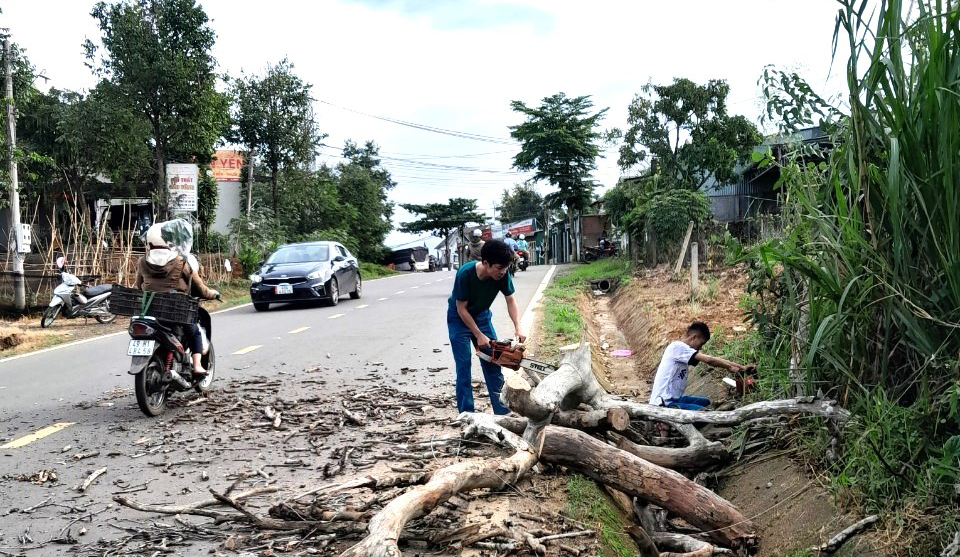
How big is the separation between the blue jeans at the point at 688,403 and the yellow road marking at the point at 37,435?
5.20m

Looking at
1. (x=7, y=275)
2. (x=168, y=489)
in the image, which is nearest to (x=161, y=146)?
(x=7, y=275)

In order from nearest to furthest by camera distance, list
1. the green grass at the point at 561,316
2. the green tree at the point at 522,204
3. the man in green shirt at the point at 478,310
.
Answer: the man in green shirt at the point at 478,310
the green grass at the point at 561,316
the green tree at the point at 522,204

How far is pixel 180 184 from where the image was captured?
22016 mm

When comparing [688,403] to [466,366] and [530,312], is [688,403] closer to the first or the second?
[466,366]

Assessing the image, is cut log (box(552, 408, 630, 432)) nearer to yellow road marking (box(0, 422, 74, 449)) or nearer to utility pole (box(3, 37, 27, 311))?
yellow road marking (box(0, 422, 74, 449))

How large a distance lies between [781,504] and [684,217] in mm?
17228

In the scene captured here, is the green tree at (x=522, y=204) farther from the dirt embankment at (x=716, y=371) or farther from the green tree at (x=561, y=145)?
the dirt embankment at (x=716, y=371)

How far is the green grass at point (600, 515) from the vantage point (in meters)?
→ 4.36

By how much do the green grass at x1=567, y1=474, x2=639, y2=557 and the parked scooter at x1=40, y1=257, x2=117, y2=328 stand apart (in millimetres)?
12678

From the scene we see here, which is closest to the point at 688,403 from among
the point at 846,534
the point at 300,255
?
the point at 846,534

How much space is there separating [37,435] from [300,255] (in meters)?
12.3

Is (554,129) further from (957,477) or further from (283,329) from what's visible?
(957,477)

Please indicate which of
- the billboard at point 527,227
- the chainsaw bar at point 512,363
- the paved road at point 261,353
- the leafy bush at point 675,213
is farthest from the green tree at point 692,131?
the billboard at point 527,227

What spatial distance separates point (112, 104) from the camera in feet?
67.6
